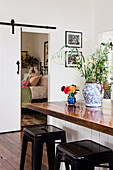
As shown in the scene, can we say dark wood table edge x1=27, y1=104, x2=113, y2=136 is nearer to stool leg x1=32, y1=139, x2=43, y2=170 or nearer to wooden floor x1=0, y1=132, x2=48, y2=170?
stool leg x1=32, y1=139, x2=43, y2=170

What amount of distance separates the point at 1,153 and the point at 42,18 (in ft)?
9.83

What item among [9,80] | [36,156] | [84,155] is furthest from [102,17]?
[84,155]

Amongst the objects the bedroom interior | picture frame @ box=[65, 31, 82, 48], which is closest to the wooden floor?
the bedroom interior

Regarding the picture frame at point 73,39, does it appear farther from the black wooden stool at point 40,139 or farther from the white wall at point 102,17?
the black wooden stool at point 40,139

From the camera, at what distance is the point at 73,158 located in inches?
76.7

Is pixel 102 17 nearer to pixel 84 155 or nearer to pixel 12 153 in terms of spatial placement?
pixel 12 153

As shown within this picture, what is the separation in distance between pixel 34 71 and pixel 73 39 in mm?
3659

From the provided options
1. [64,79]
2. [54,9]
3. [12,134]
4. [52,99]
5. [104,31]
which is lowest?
[12,134]

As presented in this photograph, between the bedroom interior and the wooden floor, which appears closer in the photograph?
the wooden floor

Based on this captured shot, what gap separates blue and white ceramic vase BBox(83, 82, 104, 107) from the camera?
2.59 meters

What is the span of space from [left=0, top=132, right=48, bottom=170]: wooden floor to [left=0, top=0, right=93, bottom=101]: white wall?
140 centimetres

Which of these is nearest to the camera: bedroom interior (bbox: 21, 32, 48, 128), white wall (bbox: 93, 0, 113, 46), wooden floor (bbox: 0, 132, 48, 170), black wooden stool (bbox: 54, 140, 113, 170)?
black wooden stool (bbox: 54, 140, 113, 170)

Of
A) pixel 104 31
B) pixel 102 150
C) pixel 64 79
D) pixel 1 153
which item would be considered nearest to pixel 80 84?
pixel 64 79

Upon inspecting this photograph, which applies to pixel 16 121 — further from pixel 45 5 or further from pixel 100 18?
pixel 100 18
